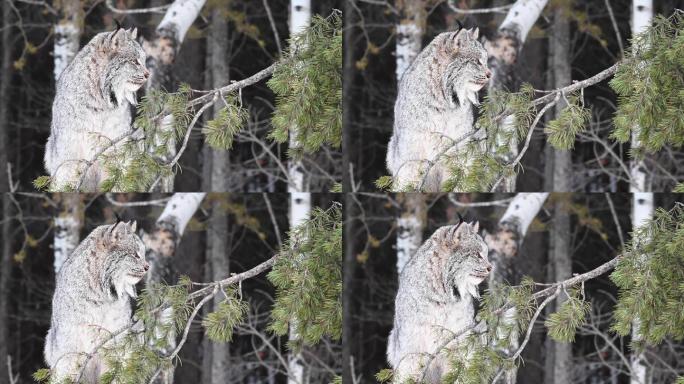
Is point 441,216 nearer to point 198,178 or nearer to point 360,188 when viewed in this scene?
point 360,188

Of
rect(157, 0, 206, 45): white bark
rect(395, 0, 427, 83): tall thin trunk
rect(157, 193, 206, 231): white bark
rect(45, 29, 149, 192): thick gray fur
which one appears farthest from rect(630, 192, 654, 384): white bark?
rect(45, 29, 149, 192): thick gray fur

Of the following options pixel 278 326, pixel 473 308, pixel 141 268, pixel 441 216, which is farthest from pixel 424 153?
pixel 141 268

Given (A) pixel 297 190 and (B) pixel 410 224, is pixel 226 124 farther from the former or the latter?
(B) pixel 410 224

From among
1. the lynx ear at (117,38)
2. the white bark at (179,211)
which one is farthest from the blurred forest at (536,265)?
the lynx ear at (117,38)

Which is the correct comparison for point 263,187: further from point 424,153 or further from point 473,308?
point 473,308

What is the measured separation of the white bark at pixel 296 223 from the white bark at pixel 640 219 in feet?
3.27

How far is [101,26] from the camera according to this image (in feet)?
9.11

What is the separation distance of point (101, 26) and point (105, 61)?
0.11 meters

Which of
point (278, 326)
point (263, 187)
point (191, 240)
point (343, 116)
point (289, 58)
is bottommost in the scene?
point (278, 326)

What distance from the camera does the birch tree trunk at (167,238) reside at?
8.96ft

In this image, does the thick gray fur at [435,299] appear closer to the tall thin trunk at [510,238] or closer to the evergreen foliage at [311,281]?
the tall thin trunk at [510,238]

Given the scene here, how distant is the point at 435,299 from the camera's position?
8.94ft

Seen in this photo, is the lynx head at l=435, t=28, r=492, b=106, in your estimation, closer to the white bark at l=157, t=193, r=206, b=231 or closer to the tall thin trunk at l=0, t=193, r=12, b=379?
the white bark at l=157, t=193, r=206, b=231

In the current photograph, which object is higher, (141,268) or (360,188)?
(360,188)
